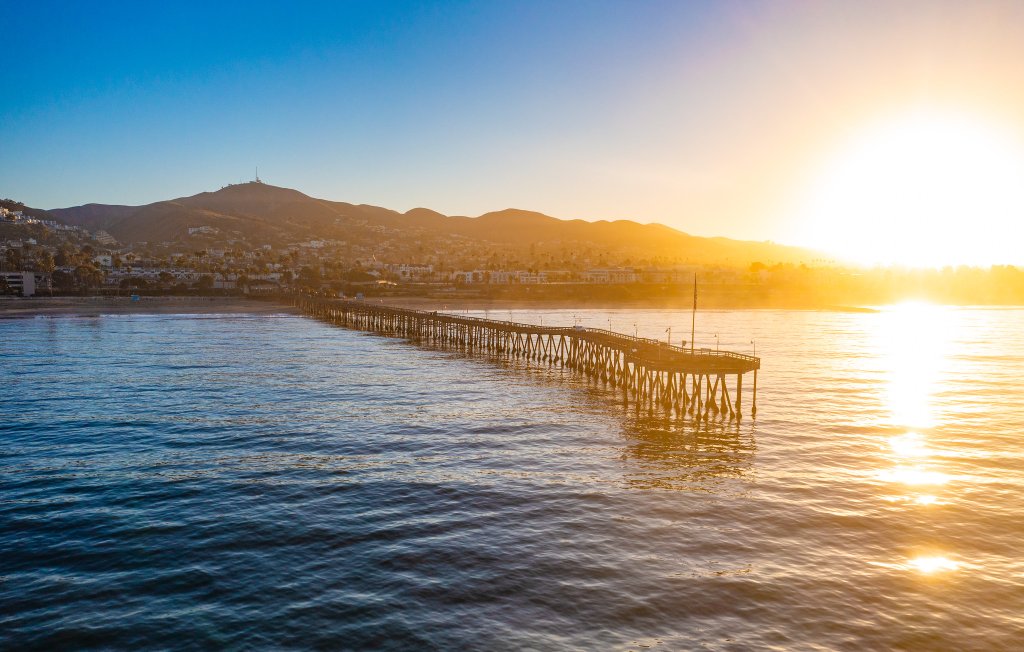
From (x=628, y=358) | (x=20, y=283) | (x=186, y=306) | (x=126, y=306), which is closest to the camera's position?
(x=628, y=358)

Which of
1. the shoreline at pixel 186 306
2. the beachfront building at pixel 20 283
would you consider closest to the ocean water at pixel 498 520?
the shoreline at pixel 186 306

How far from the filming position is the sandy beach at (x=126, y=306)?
506 feet

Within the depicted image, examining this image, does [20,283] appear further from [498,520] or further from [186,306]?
[498,520]

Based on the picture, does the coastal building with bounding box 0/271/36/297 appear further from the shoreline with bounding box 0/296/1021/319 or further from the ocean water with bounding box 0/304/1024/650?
the ocean water with bounding box 0/304/1024/650

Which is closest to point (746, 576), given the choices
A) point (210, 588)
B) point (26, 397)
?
point (210, 588)

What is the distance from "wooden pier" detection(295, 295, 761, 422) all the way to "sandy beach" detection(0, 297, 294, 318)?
50.8m

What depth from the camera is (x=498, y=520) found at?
27.7 m

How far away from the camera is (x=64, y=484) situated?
32.0m

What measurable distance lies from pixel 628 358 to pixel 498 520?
3197 cm

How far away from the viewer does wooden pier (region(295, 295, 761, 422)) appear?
160 ft

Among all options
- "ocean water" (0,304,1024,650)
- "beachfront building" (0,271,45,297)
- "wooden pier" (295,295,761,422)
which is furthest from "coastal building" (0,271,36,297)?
"ocean water" (0,304,1024,650)

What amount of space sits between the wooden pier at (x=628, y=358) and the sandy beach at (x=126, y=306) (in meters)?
50.8

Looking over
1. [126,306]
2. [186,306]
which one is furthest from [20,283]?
[186,306]

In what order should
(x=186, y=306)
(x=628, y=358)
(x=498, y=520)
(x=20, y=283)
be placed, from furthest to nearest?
(x=20, y=283) < (x=186, y=306) < (x=628, y=358) < (x=498, y=520)
